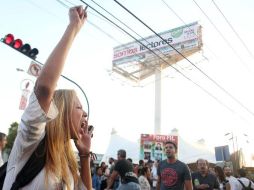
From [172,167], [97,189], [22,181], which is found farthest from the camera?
[97,189]

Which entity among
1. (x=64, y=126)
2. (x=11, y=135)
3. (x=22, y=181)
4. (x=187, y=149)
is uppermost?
(x=11, y=135)

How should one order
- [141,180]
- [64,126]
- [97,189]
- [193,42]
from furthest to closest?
1. [193,42]
2. [97,189]
3. [141,180]
4. [64,126]

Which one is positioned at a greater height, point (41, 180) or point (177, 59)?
point (177, 59)

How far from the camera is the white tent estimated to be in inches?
1059

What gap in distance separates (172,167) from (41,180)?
220 inches

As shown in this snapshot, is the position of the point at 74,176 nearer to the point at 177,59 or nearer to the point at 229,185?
the point at 229,185

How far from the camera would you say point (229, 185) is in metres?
9.08

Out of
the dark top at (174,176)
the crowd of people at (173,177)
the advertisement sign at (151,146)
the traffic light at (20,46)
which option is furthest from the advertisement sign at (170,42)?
the dark top at (174,176)

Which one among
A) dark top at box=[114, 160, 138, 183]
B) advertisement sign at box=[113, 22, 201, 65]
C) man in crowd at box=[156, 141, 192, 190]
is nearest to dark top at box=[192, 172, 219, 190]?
man in crowd at box=[156, 141, 192, 190]

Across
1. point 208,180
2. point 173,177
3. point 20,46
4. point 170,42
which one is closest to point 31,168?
point 173,177

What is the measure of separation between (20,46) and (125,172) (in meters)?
5.69

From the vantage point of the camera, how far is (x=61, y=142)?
1681mm

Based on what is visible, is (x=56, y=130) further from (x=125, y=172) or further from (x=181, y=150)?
(x=181, y=150)

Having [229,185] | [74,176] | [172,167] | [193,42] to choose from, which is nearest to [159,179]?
[172,167]
